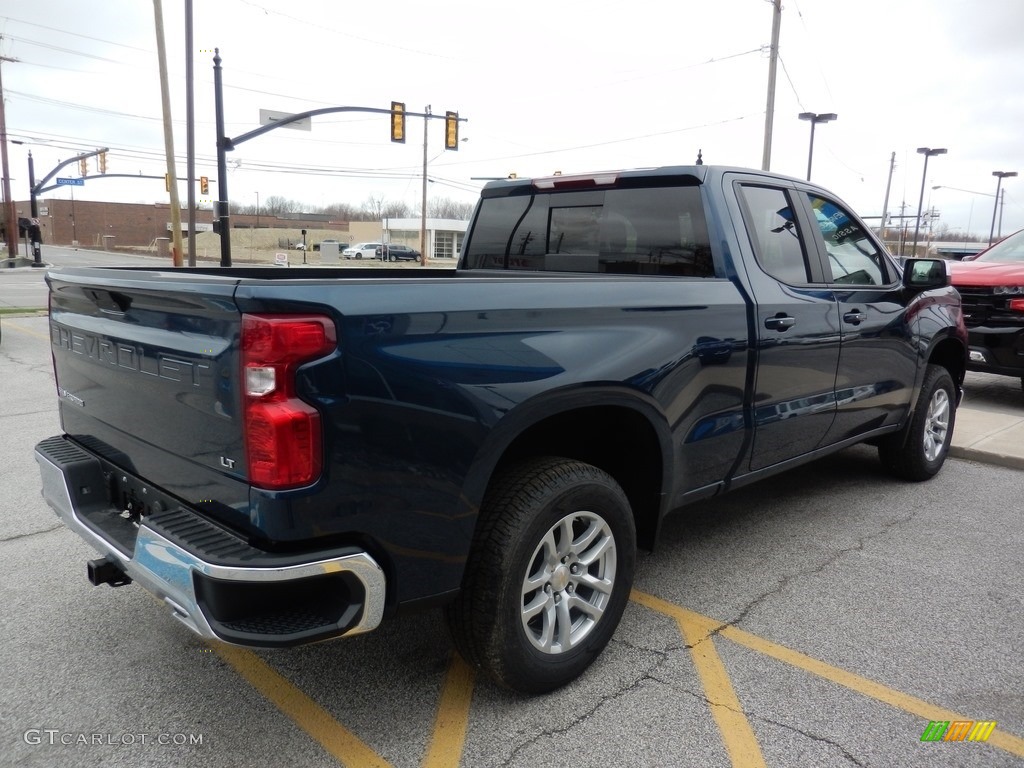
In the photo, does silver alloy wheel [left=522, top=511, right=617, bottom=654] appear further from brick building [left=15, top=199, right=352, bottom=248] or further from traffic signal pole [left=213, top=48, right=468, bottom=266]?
brick building [left=15, top=199, right=352, bottom=248]

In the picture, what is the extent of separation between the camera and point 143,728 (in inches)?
102

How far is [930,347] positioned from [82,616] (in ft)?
16.7

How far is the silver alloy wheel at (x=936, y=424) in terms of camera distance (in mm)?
5354

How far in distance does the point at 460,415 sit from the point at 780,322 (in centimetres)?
198

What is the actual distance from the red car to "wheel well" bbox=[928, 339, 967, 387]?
84.5 inches

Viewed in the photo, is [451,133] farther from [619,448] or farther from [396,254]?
[396,254]

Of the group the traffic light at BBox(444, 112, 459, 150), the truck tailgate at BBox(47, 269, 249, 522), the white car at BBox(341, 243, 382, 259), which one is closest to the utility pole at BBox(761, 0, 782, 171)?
the traffic light at BBox(444, 112, 459, 150)

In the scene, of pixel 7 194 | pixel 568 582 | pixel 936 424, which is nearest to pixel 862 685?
pixel 568 582

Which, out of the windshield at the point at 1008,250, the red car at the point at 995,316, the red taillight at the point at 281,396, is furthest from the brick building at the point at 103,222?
the red taillight at the point at 281,396

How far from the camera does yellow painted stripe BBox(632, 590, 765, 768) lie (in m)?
2.53

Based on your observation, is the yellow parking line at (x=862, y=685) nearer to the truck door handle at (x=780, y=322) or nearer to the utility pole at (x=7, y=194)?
the truck door handle at (x=780, y=322)

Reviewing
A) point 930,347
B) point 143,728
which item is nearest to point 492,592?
point 143,728

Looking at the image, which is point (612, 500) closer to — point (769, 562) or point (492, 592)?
point (492, 592)

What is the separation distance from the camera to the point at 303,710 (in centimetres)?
274
